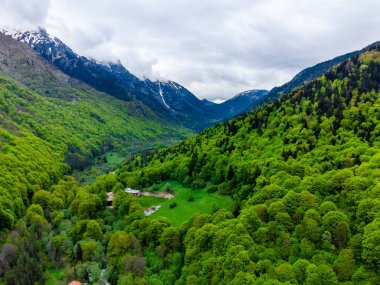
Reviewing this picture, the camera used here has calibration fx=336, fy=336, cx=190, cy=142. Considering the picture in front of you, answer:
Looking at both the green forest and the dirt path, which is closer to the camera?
the green forest

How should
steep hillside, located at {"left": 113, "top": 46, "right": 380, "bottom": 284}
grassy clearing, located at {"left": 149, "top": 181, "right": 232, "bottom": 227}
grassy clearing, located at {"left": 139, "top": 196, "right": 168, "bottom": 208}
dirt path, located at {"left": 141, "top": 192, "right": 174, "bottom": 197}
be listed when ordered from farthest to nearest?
dirt path, located at {"left": 141, "top": 192, "right": 174, "bottom": 197}, grassy clearing, located at {"left": 139, "top": 196, "right": 168, "bottom": 208}, grassy clearing, located at {"left": 149, "top": 181, "right": 232, "bottom": 227}, steep hillside, located at {"left": 113, "top": 46, "right": 380, "bottom": 284}

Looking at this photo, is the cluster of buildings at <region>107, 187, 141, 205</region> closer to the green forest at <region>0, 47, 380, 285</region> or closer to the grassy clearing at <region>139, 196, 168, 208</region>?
the green forest at <region>0, 47, 380, 285</region>

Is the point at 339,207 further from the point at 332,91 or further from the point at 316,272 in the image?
the point at 332,91

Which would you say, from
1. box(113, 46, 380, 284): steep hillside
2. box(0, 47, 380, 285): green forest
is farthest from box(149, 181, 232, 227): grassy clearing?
box(113, 46, 380, 284): steep hillside

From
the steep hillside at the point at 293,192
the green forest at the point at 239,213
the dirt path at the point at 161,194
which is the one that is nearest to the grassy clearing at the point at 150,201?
the green forest at the point at 239,213

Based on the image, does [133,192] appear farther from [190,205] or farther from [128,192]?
[190,205]

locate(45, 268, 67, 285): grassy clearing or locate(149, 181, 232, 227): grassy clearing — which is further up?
locate(149, 181, 232, 227): grassy clearing
